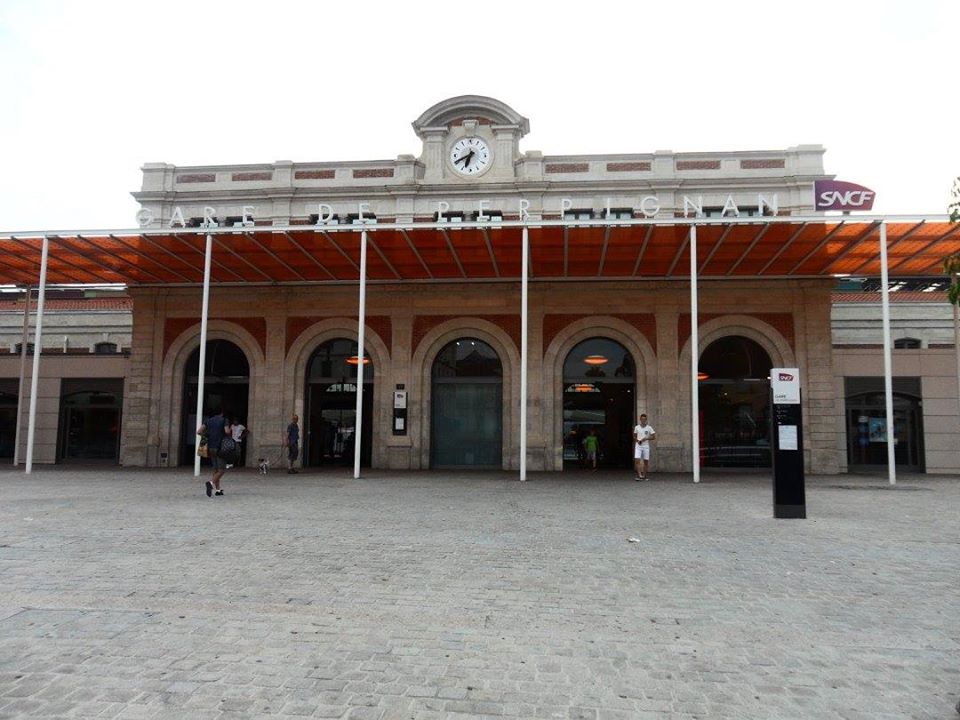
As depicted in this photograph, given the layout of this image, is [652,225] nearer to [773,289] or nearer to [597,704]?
[773,289]

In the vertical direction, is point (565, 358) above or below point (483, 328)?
below

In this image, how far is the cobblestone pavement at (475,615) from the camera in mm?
3998

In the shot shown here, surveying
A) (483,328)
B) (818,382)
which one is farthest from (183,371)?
(818,382)

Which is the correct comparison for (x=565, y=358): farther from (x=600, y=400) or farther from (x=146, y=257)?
(x=146, y=257)

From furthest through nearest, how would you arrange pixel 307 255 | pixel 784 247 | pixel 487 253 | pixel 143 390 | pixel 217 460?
pixel 143 390 → pixel 307 255 → pixel 487 253 → pixel 784 247 → pixel 217 460

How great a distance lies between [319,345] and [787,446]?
594 inches

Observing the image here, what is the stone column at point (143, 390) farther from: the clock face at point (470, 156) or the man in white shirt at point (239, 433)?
the clock face at point (470, 156)

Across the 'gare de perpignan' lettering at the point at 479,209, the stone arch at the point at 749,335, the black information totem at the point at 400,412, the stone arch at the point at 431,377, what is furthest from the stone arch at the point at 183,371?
the stone arch at the point at 749,335

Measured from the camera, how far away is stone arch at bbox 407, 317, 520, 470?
21047mm

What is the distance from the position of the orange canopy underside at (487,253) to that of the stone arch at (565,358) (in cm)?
155

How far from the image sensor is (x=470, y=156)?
889 inches

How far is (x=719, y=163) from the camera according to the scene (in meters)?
21.7

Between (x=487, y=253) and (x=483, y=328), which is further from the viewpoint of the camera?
(x=483, y=328)

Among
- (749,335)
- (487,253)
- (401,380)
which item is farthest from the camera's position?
(401,380)
